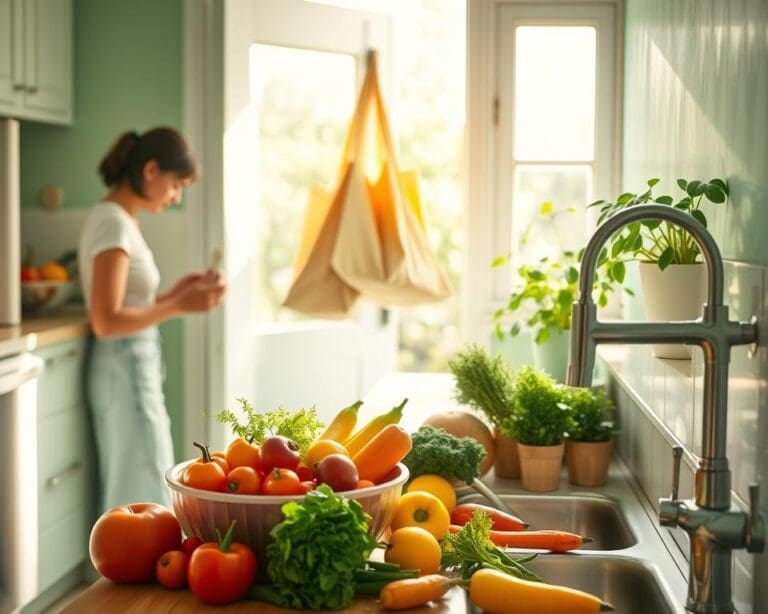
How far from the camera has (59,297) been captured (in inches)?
154

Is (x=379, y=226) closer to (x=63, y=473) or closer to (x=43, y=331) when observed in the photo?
(x=43, y=331)

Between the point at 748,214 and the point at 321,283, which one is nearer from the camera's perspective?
the point at 748,214

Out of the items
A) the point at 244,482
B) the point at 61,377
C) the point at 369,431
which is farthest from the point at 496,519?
the point at 61,377

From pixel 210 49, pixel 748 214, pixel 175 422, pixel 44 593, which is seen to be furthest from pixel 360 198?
pixel 748 214

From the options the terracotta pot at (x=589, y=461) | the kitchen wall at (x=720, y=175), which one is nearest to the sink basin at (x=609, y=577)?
the kitchen wall at (x=720, y=175)

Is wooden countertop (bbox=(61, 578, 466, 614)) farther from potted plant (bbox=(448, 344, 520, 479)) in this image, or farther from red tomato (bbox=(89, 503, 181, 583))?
potted plant (bbox=(448, 344, 520, 479))

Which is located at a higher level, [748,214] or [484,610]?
[748,214]

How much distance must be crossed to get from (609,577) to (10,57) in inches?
112

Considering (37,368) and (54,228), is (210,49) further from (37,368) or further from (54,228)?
(37,368)

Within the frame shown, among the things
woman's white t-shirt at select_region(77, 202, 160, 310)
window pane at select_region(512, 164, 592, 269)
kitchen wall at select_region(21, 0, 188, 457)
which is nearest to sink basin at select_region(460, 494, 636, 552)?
window pane at select_region(512, 164, 592, 269)

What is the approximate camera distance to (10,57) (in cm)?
367

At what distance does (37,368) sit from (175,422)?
30.4 inches

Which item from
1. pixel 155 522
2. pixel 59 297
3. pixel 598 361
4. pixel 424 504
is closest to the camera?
pixel 155 522

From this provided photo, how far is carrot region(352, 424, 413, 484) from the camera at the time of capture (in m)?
1.51
